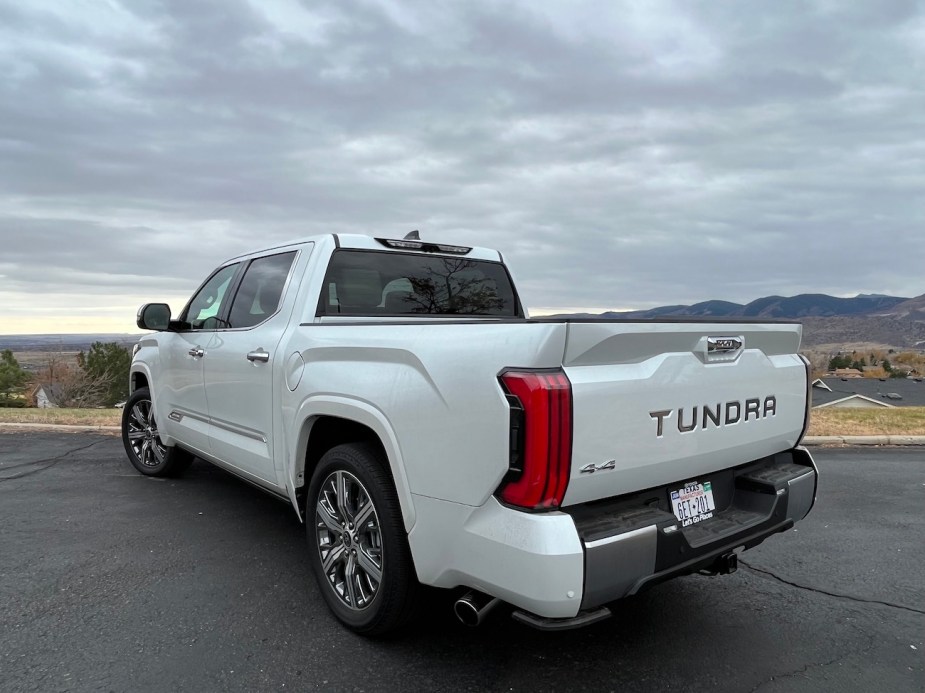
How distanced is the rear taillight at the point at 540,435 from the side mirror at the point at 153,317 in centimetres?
399

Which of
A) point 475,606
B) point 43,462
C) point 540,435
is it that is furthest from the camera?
point 43,462

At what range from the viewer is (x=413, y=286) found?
14.6 ft

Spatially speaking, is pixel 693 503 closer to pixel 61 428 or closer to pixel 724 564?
pixel 724 564

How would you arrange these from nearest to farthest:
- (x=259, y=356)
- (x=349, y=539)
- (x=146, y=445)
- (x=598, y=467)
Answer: (x=598, y=467)
(x=349, y=539)
(x=259, y=356)
(x=146, y=445)

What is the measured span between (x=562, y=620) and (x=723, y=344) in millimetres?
1320

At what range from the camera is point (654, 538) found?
96.3 inches

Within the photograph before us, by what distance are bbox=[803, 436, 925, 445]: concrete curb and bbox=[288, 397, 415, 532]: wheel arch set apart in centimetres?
707

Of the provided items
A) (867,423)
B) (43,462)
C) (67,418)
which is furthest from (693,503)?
(67,418)

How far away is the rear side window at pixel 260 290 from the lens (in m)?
4.25

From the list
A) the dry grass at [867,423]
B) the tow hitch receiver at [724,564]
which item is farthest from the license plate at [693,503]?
the dry grass at [867,423]

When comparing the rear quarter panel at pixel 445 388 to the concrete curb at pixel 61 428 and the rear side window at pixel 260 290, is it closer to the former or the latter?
the rear side window at pixel 260 290

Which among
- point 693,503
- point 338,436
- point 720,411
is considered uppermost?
point 720,411

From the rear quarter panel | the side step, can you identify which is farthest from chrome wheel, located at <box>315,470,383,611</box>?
the side step

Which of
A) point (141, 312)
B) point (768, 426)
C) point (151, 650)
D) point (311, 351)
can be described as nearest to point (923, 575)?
point (768, 426)
